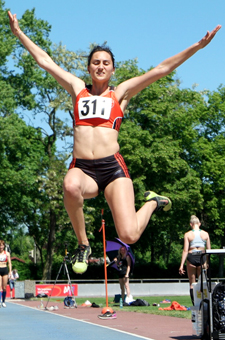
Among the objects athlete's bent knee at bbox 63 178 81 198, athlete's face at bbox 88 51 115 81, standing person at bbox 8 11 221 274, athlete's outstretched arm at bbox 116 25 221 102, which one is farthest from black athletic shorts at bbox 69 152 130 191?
athlete's face at bbox 88 51 115 81

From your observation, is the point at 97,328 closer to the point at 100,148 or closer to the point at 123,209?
the point at 123,209

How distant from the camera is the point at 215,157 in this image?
4206cm

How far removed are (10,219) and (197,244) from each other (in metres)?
29.1

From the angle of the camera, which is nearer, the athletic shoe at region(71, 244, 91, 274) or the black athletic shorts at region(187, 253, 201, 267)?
the athletic shoe at region(71, 244, 91, 274)

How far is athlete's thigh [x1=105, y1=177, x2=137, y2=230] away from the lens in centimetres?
534

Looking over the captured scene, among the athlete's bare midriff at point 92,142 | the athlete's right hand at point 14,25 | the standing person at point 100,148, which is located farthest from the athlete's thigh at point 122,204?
the athlete's right hand at point 14,25

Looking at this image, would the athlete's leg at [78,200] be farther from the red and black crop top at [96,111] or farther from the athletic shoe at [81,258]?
→ the red and black crop top at [96,111]

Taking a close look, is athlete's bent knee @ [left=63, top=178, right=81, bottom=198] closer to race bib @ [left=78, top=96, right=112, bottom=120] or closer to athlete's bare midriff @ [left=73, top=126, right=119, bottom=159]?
athlete's bare midriff @ [left=73, top=126, right=119, bottom=159]

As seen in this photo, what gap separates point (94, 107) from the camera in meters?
5.59

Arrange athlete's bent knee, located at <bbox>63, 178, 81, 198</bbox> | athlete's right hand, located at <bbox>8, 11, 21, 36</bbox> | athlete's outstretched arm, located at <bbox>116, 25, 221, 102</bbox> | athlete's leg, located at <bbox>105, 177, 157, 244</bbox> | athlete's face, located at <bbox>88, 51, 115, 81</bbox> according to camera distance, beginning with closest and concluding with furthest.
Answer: athlete's bent knee, located at <bbox>63, 178, 81, 198</bbox> → athlete's leg, located at <bbox>105, 177, 157, 244</bbox> → athlete's face, located at <bbox>88, 51, 115, 81</bbox> → athlete's outstretched arm, located at <bbox>116, 25, 221, 102</bbox> → athlete's right hand, located at <bbox>8, 11, 21, 36</bbox>

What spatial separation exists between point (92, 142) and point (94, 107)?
Answer: 363 millimetres

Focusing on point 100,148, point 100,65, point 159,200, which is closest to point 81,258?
point 100,148

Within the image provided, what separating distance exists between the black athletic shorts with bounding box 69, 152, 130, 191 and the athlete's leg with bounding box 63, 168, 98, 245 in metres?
0.07

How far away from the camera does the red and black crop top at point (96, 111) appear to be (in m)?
5.58
